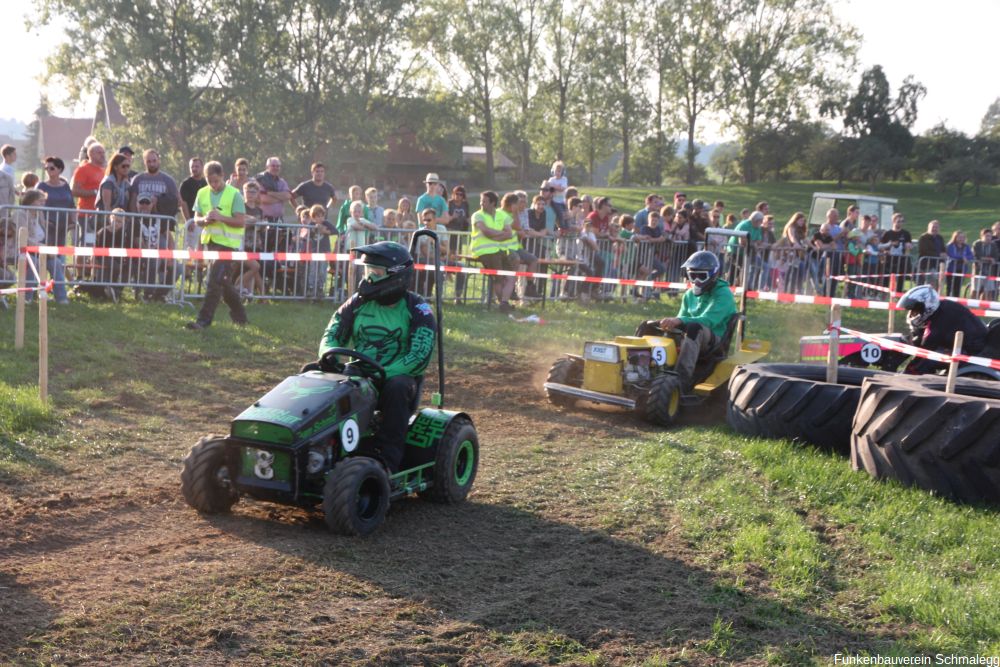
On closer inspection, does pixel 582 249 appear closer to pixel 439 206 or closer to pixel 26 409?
pixel 439 206

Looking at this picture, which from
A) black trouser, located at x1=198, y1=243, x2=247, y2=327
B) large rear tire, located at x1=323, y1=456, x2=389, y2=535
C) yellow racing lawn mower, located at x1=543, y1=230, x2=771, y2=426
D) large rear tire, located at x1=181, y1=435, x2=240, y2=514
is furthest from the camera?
black trouser, located at x1=198, y1=243, x2=247, y2=327

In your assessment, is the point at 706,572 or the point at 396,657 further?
the point at 706,572

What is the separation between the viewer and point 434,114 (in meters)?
58.7

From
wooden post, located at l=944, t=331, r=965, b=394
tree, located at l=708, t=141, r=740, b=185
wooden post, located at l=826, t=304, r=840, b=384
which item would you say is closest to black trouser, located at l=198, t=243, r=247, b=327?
wooden post, located at l=826, t=304, r=840, b=384

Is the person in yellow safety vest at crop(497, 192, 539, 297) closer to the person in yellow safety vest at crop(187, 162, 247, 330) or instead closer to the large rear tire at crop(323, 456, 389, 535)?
the person in yellow safety vest at crop(187, 162, 247, 330)

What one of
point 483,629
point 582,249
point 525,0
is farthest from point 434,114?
point 483,629

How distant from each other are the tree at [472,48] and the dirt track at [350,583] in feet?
188

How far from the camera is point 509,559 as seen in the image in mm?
5902

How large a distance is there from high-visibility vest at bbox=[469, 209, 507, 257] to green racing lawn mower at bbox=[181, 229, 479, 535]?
10.1 m

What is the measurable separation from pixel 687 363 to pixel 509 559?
16.4 ft

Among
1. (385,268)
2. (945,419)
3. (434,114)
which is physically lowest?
(945,419)

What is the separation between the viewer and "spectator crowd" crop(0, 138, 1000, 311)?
14188 millimetres

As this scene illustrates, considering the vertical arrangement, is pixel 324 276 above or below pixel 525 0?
below

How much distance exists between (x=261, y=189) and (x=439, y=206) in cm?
308
